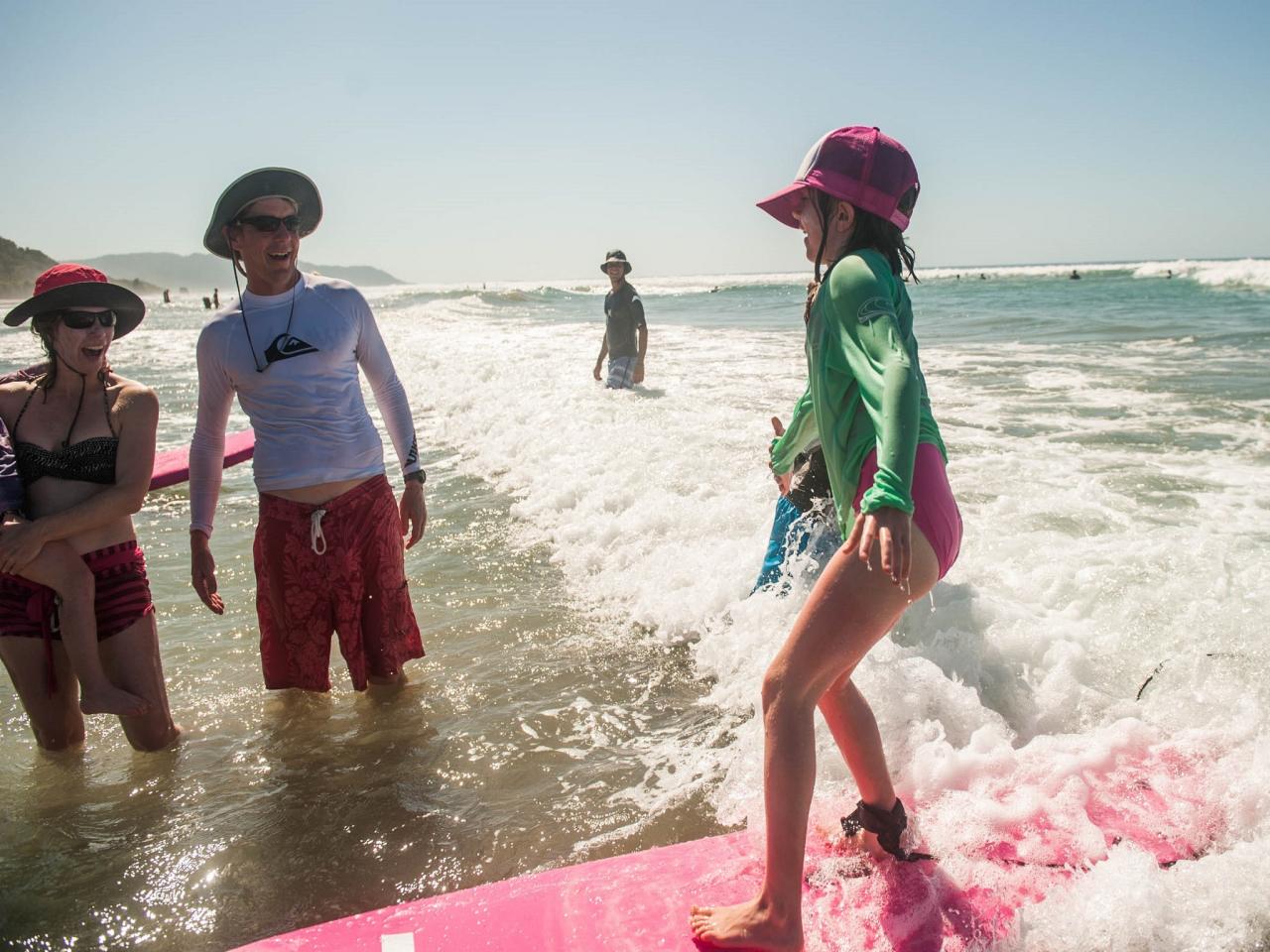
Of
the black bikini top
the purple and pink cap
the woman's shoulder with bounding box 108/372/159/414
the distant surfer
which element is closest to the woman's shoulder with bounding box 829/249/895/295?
the purple and pink cap

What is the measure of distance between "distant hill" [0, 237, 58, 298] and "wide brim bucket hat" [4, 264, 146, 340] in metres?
89.2

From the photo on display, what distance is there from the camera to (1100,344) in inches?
637

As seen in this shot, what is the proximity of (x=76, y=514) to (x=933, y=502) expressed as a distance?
2.94 meters

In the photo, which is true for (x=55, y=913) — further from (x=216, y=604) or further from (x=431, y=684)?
(x=431, y=684)

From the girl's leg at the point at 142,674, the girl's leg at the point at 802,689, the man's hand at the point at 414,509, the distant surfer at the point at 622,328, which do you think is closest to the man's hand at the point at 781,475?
the girl's leg at the point at 802,689

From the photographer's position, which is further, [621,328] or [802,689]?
[621,328]

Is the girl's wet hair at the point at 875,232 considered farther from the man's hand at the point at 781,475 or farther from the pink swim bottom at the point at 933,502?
the man's hand at the point at 781,475

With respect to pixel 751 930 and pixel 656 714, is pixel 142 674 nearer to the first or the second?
pixel 656 714

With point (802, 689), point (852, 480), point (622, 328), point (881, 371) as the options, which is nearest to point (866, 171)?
point (881, 371)

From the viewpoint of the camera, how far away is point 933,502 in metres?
2.03

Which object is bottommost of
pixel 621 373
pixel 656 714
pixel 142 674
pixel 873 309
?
pixel 656 714

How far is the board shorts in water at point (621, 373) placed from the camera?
10812 mm

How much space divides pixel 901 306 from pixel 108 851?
3.04 m

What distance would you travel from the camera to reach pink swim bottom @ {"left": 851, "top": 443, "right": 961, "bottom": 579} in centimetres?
202
